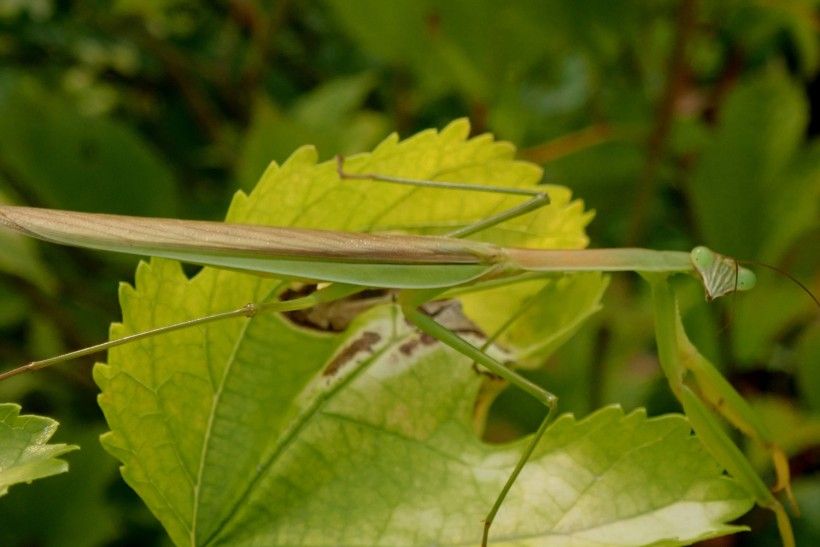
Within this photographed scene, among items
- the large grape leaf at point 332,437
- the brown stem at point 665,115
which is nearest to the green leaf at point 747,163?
the brown stem at point 665,115

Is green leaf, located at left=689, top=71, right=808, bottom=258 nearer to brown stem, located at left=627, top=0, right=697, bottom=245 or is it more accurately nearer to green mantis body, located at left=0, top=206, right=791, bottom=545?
brown stem, located at left=627, top=0, right=697, bottom=245

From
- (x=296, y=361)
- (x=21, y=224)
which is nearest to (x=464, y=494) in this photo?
(x=296, y=361)

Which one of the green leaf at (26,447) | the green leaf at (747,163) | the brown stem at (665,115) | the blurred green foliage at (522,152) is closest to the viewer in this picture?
the green leaf at (26,447)

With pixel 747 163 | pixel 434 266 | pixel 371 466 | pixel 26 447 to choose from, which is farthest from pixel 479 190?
pixel 747 163

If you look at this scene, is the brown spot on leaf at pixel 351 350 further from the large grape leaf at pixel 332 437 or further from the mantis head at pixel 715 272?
the mantis head at pixel 715 272

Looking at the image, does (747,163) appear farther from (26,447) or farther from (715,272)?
(26,447)

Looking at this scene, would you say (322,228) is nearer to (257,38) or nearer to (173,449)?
(173,449)
